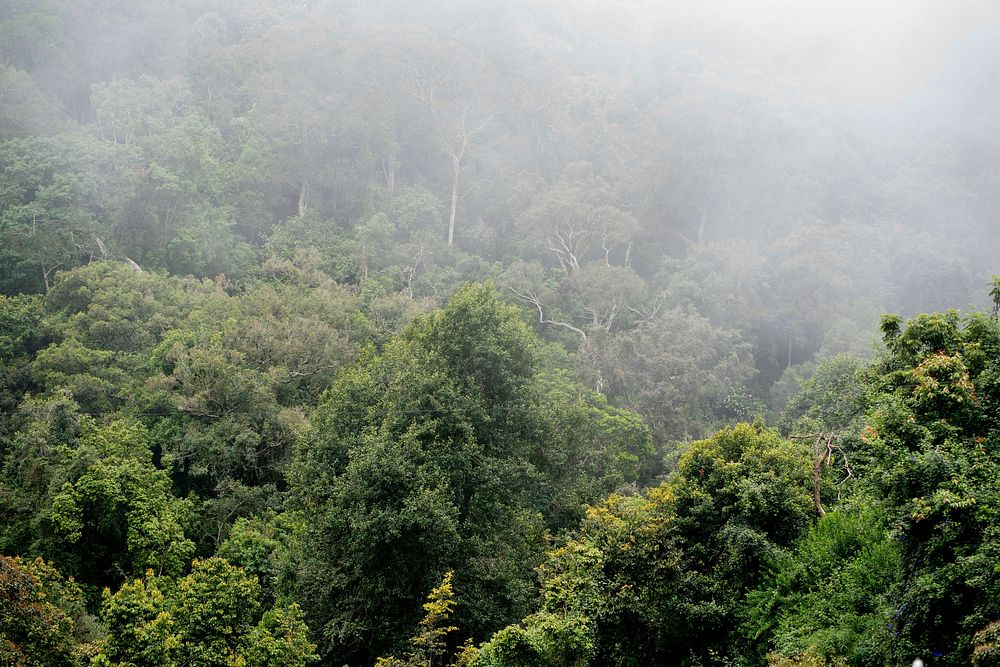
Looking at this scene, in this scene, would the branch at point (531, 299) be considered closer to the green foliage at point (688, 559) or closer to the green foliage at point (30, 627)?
the green foliage at point (688, 559)

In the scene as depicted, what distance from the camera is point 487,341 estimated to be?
19219 millimetres

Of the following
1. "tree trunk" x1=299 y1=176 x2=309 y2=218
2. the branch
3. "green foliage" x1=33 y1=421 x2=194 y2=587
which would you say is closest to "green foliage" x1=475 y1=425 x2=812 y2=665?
"green foliage" x1=33 y1=421 x2=194 y2=587

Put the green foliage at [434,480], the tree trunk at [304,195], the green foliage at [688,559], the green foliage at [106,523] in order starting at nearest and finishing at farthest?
the green foliage at [688,559], the green foliage at [434,480], the green foliage at [106,523], the tree trunk at [304,195]

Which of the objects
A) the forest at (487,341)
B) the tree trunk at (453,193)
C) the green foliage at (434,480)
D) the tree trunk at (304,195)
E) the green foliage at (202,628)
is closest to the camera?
the green foliage at (202,628)

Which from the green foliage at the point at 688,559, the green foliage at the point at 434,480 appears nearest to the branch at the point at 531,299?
the green foliage at the point at 434,480

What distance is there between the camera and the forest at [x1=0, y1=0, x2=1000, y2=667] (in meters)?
12.4

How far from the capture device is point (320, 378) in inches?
1066

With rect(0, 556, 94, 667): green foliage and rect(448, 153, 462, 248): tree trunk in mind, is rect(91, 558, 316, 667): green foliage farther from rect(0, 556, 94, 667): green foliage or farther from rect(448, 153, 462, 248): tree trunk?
rect(448, 153, 462, 248): tree trunk

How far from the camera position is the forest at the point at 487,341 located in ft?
40.7

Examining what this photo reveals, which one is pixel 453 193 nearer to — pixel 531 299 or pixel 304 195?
pixel 304 195

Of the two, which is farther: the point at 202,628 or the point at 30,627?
the point at 202,628

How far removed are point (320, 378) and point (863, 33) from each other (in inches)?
2251

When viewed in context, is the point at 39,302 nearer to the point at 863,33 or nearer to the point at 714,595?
the point at 714,595

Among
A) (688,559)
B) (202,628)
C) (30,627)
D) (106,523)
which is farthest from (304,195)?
(688,559)
